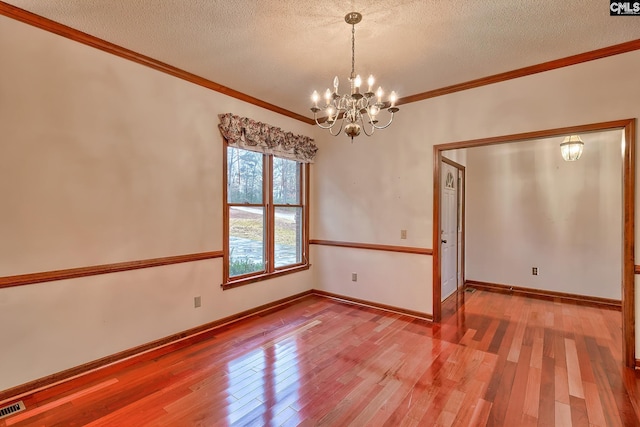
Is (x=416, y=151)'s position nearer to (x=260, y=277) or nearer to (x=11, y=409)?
(x=260, y=277)

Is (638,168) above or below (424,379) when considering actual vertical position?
above

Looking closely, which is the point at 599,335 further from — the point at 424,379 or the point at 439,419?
the point at 439,419

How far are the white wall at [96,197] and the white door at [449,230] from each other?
3055 millimetres

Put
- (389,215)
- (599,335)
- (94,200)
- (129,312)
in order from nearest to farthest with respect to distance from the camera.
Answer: (94,200) < (129,312) < (599,335) < (389,215)

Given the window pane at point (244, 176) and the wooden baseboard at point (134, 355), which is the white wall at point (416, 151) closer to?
the window pane at point (244, 176)

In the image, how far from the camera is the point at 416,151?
12.2ft

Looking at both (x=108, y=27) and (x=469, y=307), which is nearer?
(x=108, y=27)

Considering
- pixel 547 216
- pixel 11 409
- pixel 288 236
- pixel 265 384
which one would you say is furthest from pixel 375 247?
pixel 11 409

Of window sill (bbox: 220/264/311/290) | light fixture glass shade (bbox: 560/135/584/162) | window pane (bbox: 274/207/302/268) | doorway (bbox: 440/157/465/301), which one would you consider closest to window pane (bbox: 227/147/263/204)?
window pane (bbox: 274/207/302/268)

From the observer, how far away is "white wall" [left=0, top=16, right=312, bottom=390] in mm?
2158

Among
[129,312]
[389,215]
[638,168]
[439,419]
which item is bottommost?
[439,419]

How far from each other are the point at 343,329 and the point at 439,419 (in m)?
1.51

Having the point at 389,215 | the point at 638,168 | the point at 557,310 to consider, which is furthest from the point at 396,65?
the point at 557,310

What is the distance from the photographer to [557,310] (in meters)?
3.99
